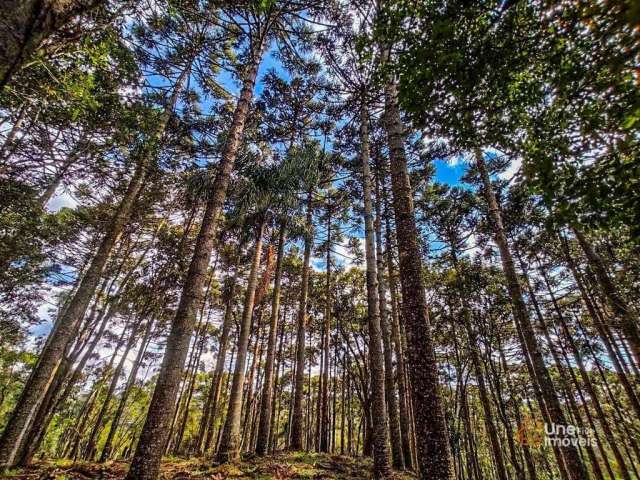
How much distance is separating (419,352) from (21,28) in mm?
4616

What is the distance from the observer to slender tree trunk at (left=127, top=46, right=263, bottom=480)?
3.44m

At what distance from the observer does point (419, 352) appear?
3.29 m

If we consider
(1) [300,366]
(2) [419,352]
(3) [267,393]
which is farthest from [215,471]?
(2) [419,352]

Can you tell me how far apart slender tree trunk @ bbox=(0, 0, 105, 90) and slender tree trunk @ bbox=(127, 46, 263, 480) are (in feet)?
10.5

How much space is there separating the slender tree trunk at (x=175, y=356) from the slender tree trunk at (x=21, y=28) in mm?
3187

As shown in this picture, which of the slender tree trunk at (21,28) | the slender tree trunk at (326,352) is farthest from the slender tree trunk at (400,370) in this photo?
the slender tree trunk at (21,28)

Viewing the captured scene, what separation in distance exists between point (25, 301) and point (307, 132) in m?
17.8

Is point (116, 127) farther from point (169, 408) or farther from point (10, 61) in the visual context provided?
point (169, 408)

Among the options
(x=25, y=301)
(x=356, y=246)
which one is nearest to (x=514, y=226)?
(x=356, y=246)

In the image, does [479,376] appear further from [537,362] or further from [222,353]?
[222,353]

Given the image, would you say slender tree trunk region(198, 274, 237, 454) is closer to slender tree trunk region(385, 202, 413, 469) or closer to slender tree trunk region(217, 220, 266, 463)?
slender tree trunk region(217, 220, 266, 463)

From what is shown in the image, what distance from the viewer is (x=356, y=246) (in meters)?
15.6

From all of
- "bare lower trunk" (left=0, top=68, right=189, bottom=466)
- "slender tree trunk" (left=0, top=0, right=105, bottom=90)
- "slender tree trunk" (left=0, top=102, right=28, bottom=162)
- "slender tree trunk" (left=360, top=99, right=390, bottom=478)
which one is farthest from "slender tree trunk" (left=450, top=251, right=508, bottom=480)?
"slender tree trunk" (left=0, top=102, right=28, bottom=162)

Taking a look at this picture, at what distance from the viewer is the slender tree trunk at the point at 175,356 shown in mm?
3438
